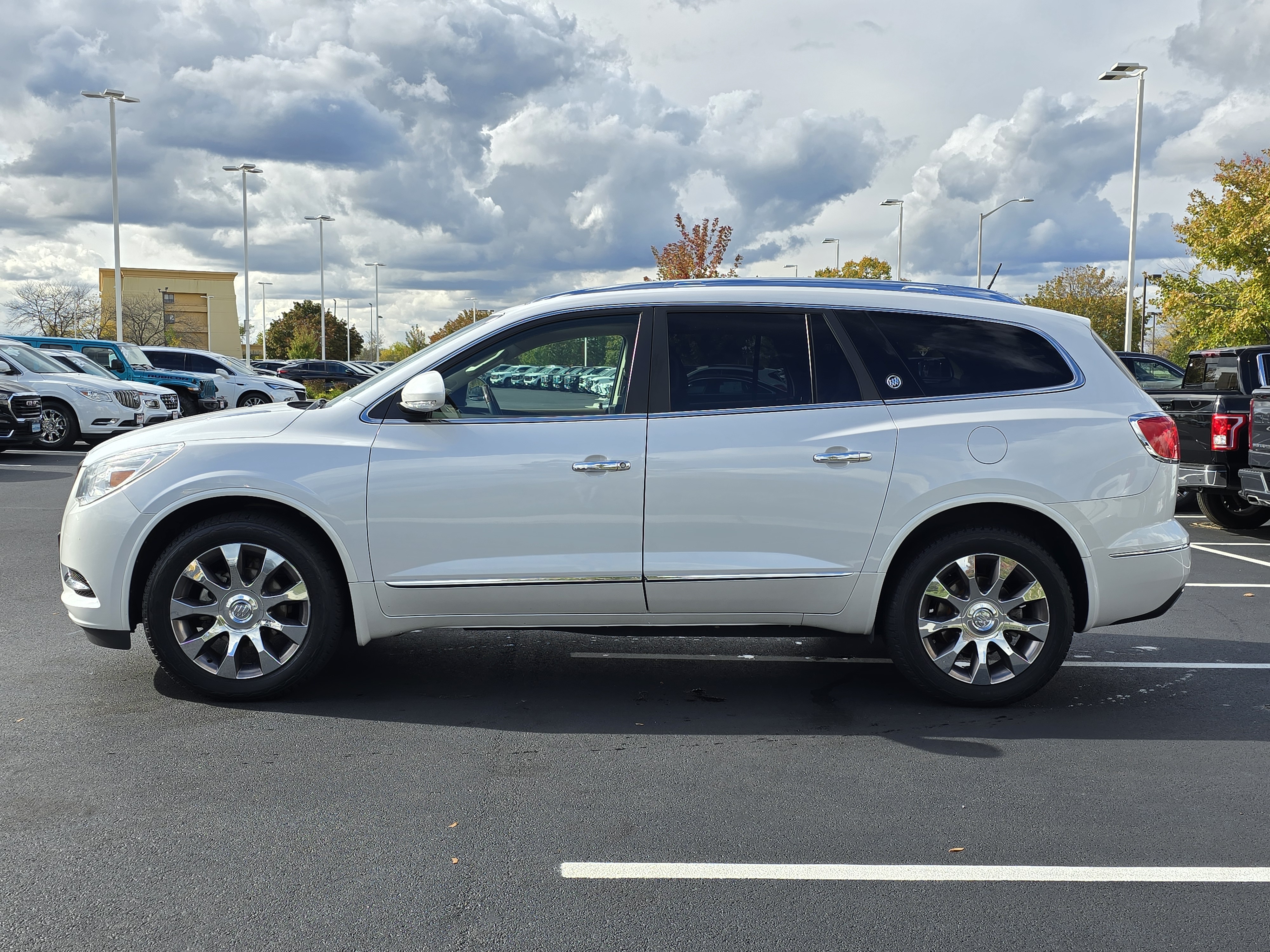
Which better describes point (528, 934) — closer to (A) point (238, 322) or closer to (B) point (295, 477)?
(B) point (295, 477)

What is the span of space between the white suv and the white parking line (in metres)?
1.61

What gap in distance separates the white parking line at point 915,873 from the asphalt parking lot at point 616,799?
36mm

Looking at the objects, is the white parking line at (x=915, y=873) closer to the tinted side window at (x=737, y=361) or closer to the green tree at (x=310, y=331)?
the tinted side window at (x=737, y=361)

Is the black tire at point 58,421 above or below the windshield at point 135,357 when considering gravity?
below

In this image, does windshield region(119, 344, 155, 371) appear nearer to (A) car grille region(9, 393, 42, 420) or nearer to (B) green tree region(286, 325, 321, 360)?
(A) car grille region(9, 393, 42, 420)

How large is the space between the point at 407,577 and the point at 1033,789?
2.64 metres

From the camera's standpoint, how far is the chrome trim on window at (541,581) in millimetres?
4883

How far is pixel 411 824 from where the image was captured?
3742 millimetres

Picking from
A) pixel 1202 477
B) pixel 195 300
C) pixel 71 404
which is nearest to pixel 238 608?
pixel 1202 477

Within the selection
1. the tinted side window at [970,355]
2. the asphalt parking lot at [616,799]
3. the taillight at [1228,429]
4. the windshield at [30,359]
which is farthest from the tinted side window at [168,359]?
the tinted side window at [970,355]

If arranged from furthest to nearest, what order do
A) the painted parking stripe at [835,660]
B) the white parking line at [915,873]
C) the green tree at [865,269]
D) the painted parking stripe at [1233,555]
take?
the green tree at [865,269]
the painted parking stripe at [1233,555]
the painted parking stripe at [835,660]
the white parking line at [915,873]

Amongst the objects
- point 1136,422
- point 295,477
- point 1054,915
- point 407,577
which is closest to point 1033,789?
point 1054,915

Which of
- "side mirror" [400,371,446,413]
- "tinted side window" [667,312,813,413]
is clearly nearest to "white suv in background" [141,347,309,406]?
"side mirror" [400,371,446,413]

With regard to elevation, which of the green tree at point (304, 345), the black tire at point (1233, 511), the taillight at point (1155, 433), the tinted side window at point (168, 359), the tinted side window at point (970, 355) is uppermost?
the green tree at point (304, 345)
